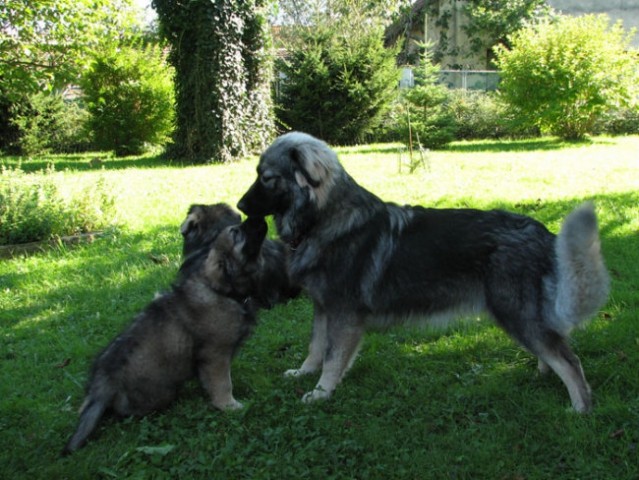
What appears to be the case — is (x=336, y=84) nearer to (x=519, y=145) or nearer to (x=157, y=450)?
(x=519, y=145)

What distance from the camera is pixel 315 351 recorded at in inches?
179

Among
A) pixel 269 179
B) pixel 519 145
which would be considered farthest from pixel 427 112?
pixel 269 179

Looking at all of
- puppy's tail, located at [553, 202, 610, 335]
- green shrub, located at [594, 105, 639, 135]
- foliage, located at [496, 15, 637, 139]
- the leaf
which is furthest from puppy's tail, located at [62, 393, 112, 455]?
green shrub, located at [594, 105, 639, 135]

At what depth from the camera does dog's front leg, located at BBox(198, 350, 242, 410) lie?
153 inches

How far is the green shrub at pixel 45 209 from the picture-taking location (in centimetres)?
779

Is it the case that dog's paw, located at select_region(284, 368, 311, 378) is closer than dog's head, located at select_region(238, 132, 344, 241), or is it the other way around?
dog's head, located at select_region(238, 132, 344, 241)

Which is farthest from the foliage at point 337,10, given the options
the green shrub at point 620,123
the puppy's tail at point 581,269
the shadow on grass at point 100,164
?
the puppy's tail at point 581,269

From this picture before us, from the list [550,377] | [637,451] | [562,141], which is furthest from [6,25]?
[562,141]

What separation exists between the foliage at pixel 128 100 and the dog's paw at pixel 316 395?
18.1 meters

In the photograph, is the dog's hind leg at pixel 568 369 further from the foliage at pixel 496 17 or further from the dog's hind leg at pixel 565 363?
the foliage at pixel 496 17

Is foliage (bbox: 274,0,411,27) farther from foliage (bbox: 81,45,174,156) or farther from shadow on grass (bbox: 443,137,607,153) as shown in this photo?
shadow on grass (bbox: 443,137,607,153)

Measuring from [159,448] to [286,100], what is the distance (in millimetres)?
18869

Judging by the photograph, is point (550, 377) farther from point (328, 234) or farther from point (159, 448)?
point (159, 448)

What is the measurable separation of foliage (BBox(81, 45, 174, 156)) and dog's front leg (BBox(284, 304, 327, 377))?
17.5 meters
